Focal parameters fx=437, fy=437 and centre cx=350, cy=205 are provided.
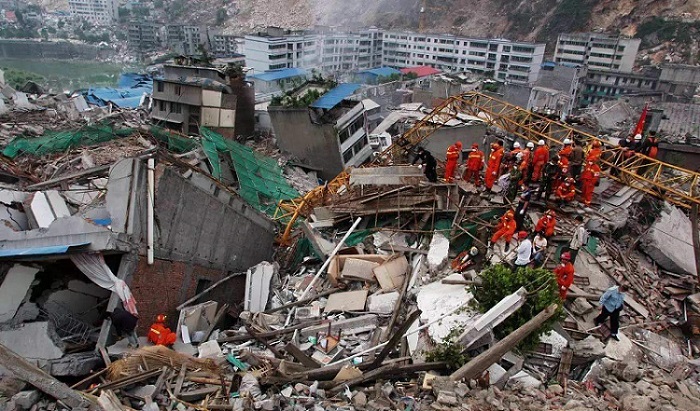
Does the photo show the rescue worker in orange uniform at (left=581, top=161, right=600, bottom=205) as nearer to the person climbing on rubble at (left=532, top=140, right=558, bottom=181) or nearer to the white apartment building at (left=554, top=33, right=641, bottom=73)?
the person climbing on rubble at (left=532, top=140, right=558, bottom=181)

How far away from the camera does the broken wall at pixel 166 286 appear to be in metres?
8.24

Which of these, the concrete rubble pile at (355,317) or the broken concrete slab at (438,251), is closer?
the concrete rubble pile at (355,317)

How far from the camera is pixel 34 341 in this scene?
22.4ft

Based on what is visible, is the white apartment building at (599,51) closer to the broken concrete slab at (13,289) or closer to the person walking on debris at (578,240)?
the person walking on debris at (578,240)

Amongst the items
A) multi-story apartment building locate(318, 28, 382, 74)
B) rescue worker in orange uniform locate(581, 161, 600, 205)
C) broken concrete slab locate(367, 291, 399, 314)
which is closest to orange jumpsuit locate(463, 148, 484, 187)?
rescue worker in orange uniform locate(581, 161, 600, 205)

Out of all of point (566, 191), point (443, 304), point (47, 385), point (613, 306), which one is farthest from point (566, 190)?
point (47, 385)

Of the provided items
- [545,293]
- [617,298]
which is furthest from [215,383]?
[617,298]

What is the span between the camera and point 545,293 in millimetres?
7105

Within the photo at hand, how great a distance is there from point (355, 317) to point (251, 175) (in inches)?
439

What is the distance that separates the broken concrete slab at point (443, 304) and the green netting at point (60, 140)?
15.6m

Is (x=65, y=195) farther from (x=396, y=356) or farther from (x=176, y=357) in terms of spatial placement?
(x=396, y=356)

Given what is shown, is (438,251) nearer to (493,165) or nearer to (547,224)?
(547,224)

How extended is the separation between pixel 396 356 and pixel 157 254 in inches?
193

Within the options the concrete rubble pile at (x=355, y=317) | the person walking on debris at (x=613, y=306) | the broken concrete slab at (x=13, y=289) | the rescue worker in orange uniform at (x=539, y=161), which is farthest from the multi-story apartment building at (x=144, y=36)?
the person walking on debris at (x=613, y=306)
